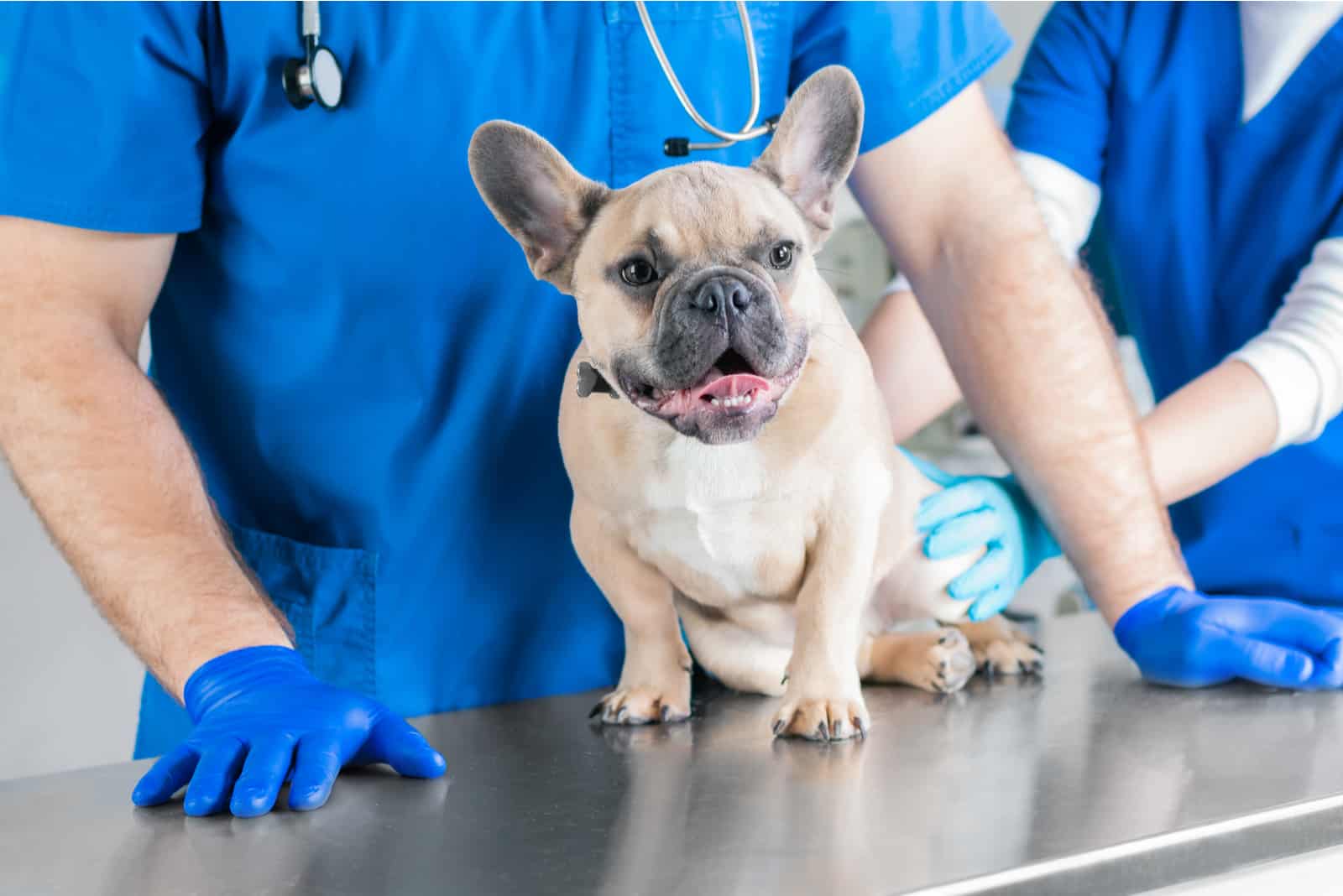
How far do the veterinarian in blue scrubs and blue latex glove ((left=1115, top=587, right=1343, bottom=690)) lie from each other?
278mm

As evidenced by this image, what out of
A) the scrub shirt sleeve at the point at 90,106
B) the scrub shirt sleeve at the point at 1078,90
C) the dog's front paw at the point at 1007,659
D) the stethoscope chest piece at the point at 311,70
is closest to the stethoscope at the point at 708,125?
the stethoscope chest piece at the point at 311,70

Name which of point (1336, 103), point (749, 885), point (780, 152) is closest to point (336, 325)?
point (780, 152)

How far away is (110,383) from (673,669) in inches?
19.5

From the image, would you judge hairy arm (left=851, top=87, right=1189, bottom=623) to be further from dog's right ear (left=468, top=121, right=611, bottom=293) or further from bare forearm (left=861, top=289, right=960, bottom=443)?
dog's right ear (left=468, top=121, right=611, bottom=293)

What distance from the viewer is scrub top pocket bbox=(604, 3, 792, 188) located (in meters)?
1.07

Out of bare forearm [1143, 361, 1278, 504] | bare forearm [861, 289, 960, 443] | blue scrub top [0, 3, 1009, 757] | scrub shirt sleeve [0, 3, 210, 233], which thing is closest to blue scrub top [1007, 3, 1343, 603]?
bare forearm [1143, 361, 1278, 504]

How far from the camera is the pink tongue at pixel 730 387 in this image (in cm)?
76

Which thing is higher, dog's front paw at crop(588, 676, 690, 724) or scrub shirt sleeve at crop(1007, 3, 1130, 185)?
scrub shirt sleeve at crop(1007, 3, 1130, 185)

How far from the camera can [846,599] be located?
89 centimetres

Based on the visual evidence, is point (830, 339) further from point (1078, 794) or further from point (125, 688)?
point (125, 688)

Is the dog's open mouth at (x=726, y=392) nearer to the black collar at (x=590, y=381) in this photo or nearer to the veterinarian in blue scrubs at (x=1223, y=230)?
the black collar at (x=590, y=381)

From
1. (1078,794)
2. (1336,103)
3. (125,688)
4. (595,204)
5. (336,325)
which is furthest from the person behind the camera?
(125,688)

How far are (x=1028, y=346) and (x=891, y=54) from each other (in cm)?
29

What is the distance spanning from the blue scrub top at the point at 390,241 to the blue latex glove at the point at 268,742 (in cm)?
23
